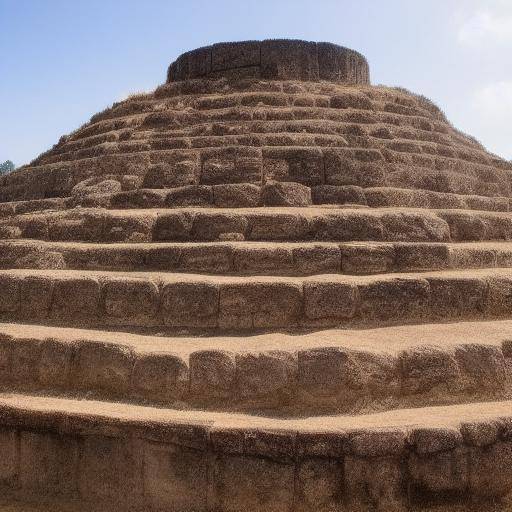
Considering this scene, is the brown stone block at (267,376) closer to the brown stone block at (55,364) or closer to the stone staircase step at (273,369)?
the stone staircase step at (273,369)

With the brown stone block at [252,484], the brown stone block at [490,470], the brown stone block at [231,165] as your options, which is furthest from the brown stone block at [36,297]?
the brown stone block at [490,470]

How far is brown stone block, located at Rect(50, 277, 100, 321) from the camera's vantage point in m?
4.98

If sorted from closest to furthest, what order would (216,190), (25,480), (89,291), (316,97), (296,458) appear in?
(296,458)
(25,480)
(89,291)
(216,190)
(316,97)

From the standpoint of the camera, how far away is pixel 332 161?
662cm

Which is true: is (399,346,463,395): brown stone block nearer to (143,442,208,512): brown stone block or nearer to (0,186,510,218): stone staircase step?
(143,442,208,512): brown stone block

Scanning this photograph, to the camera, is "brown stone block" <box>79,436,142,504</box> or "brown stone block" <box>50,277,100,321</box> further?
"brown stone block" <box>50,277,100,321</box>

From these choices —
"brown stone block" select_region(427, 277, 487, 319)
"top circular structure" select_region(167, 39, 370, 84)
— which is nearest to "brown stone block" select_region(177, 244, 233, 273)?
"brown stone block" select_region(427, 277, 487, 319)

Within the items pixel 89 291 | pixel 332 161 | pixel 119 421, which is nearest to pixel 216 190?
pixel 332 161

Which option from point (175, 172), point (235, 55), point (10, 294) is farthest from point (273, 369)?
point (235, 55)

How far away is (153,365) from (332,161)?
3400 mm

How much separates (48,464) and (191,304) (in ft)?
5.15

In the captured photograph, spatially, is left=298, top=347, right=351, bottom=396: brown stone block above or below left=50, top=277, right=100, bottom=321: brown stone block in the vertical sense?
below

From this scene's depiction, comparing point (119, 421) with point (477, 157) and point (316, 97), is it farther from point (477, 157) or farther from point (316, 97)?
point (477, 157)

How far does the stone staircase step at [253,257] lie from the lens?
522 cm
